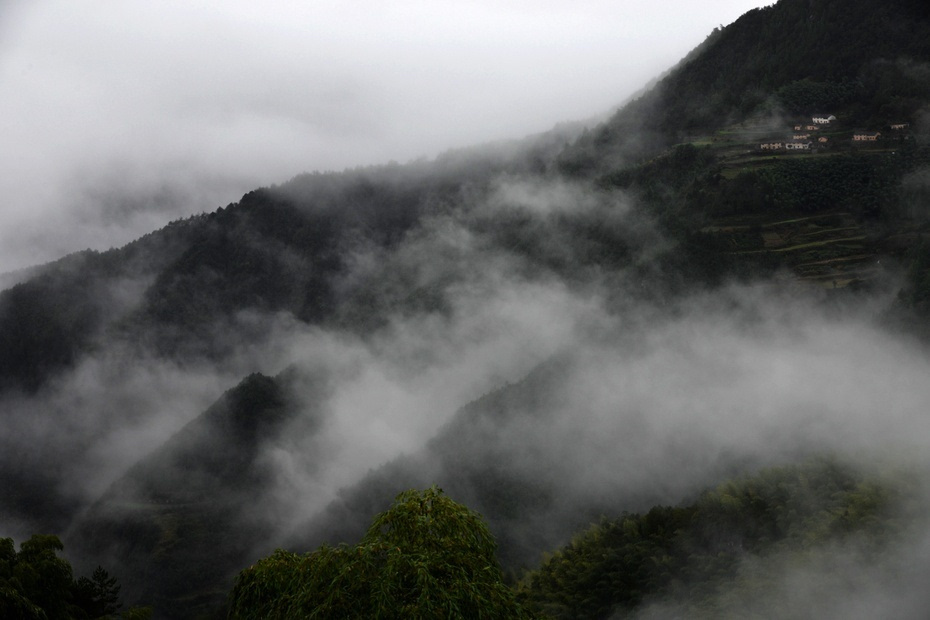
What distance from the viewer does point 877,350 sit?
190ft

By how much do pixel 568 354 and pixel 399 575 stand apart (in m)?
75.1

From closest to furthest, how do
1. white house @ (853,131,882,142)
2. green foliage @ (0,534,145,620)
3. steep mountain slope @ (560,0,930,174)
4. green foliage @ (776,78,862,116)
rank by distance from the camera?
green foliage @ (0,534,145,620) < white house @ (853,131,882,142) < steep mountain slope @ (560,0,930,174) < green foliage @ (776,78,862,116)

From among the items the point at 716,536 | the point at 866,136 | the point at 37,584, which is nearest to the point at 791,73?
the point at 866,136

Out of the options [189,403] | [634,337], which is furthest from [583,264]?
[189,403]

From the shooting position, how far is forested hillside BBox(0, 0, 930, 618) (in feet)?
140

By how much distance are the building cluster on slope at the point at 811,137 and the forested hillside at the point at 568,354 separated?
355mm

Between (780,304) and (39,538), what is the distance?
66.4m

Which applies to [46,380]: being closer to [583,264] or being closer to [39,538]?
[583,264]

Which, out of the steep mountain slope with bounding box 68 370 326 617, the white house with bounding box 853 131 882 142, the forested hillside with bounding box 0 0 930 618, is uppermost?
the white house with bounding box 853 131 882 142

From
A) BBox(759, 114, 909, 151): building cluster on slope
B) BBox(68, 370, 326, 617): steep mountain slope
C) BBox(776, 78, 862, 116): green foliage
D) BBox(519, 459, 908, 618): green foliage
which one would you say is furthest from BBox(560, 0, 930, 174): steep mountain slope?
BBox(68, 370, 326, 617): steep mountain slope

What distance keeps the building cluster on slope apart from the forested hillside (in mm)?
355

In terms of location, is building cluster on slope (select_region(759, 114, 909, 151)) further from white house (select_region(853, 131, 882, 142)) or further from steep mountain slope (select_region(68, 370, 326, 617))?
steep mountain slope (select_region(68, 370, 326, 617))

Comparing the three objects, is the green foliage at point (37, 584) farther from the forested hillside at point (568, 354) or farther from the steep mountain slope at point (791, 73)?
the steep mountain slope at point (791, 73)

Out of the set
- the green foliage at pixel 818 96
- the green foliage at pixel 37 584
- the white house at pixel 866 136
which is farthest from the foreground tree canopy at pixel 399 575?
the green foliage at pixel 818 96
